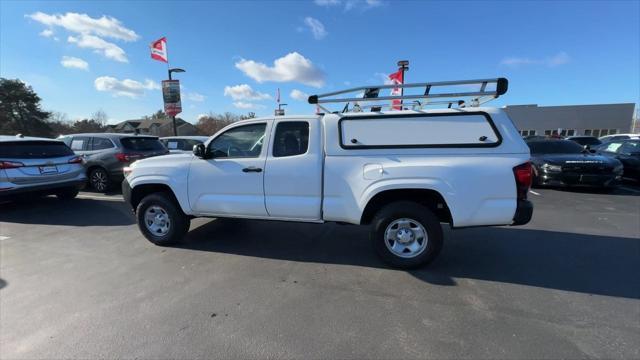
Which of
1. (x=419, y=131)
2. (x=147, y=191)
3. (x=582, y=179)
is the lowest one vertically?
(x=582, y=179)

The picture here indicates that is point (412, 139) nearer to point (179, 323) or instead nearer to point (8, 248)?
point (179, 323)

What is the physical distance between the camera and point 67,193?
732cm

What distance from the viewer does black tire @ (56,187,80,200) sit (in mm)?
6955

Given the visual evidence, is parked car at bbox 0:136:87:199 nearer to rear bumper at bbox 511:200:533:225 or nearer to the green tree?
rear bumper at bbox 511:200:533:225

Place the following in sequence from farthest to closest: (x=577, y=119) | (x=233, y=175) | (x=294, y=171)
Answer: (x=577, y=119), (x=233, y=175), (x=294, y=171)

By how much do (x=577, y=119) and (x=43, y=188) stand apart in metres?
55.3

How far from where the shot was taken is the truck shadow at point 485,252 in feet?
11.0

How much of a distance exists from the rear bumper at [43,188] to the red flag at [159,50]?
32.5 feet

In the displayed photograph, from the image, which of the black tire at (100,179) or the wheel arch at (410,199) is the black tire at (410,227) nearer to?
the wheel arch at (410,199)

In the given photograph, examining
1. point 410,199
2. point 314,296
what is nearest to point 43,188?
point 314,296

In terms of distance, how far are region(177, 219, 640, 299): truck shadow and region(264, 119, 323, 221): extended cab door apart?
70 centimetres

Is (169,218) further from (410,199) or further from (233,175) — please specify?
(410,199)

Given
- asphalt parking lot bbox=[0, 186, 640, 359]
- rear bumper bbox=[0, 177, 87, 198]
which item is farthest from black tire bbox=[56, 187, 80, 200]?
asphalt parking lot bbox=[0, 186, 640, 359]

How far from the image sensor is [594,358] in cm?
217
